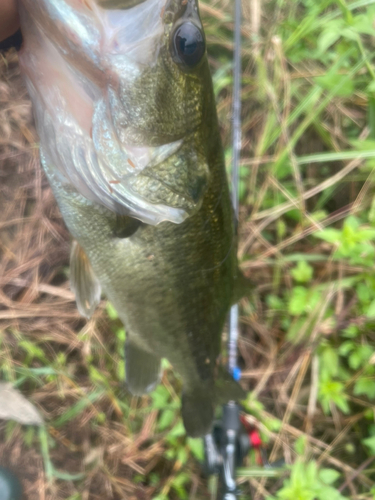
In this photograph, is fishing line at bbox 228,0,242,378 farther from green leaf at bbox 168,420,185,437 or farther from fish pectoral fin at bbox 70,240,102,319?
fish pectoral fin at bbox 70,240,102,319

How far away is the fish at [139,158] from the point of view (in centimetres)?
73

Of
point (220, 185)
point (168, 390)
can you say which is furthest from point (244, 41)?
point (168, 390)

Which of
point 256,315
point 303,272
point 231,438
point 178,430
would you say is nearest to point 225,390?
point 231,438

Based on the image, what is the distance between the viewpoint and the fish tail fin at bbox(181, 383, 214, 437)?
137 cm

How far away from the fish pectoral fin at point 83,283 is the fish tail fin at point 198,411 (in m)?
0.52

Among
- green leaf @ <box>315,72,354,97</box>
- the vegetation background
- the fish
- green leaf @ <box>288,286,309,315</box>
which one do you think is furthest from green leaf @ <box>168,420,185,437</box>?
green leaf @ <box>315,72,354,97</box>

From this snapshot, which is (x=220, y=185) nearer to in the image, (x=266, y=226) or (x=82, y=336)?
(x=266, y=226)

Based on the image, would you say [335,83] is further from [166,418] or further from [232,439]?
[166,418]

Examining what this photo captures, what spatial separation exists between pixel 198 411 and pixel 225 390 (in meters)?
0.13

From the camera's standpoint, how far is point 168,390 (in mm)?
1811

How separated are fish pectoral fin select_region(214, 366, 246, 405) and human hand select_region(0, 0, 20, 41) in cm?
126

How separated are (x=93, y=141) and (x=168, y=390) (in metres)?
1.39

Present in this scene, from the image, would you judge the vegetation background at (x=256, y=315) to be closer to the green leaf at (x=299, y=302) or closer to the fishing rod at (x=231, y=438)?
the green leaf at (x=299, y=302)

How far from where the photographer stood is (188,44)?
758 millimetres
